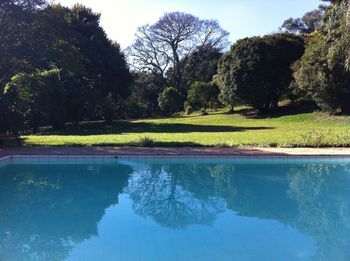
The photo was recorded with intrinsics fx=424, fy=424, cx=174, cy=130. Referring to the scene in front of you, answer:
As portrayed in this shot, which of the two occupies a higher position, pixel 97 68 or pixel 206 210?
pixel 97 68

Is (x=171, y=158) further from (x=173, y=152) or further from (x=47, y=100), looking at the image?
(x=47, y=100)

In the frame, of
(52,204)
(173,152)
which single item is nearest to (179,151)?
(173,152)

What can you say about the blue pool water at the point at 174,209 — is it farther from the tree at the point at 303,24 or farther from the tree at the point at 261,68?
the tree at the point at 303,24

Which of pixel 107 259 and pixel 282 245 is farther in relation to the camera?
pixel 282 245

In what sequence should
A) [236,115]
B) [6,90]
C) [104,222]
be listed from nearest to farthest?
[104,222] → [6,90] → [236,115]

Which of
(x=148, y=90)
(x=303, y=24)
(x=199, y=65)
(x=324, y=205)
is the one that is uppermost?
(x=303, y=24)

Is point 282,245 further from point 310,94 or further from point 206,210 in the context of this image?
point 310,94

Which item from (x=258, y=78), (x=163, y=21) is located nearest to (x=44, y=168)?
(x=258, y=78)

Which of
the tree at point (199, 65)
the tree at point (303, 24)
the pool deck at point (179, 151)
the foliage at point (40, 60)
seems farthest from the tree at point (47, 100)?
the tree at point (303, 24)

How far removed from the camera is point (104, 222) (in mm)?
7656

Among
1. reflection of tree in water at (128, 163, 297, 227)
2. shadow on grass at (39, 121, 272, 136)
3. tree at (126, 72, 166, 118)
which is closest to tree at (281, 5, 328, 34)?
tree at (126, 72, 166, 118)

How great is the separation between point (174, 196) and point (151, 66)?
4171 cm

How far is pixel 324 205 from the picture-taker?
8766 mm

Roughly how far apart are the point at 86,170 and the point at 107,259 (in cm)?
678
